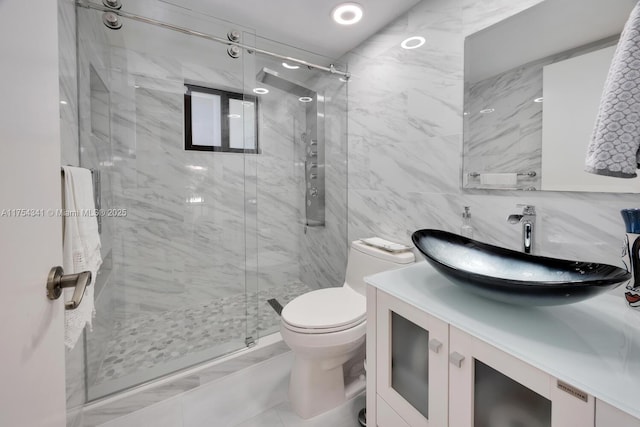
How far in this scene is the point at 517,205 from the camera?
1.16 metres

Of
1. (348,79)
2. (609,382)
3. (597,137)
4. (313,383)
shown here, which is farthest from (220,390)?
(348,79)

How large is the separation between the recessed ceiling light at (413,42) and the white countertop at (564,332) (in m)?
1.37

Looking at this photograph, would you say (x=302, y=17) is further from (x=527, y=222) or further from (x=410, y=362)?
(x=410, y=362)

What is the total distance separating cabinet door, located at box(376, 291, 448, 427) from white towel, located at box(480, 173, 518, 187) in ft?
2.52

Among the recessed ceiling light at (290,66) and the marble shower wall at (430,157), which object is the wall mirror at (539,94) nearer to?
the marble shower wall at (430,157)

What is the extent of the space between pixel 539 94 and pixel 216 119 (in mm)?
1966

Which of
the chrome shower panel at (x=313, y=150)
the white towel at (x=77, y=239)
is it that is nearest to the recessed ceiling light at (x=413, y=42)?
the chrome shower panel at (x=313, y=150)

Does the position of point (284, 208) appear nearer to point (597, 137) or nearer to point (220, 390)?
point (220, 390)

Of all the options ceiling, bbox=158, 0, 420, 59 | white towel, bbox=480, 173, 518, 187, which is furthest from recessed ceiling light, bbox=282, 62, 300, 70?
white towel, bbox=480, 173, 518, 187

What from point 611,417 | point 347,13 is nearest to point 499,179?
point 611,417

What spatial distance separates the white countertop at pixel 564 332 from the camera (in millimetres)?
530

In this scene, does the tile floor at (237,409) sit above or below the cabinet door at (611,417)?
below

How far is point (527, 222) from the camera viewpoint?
1.12 meters

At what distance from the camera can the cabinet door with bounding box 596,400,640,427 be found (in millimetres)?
467
